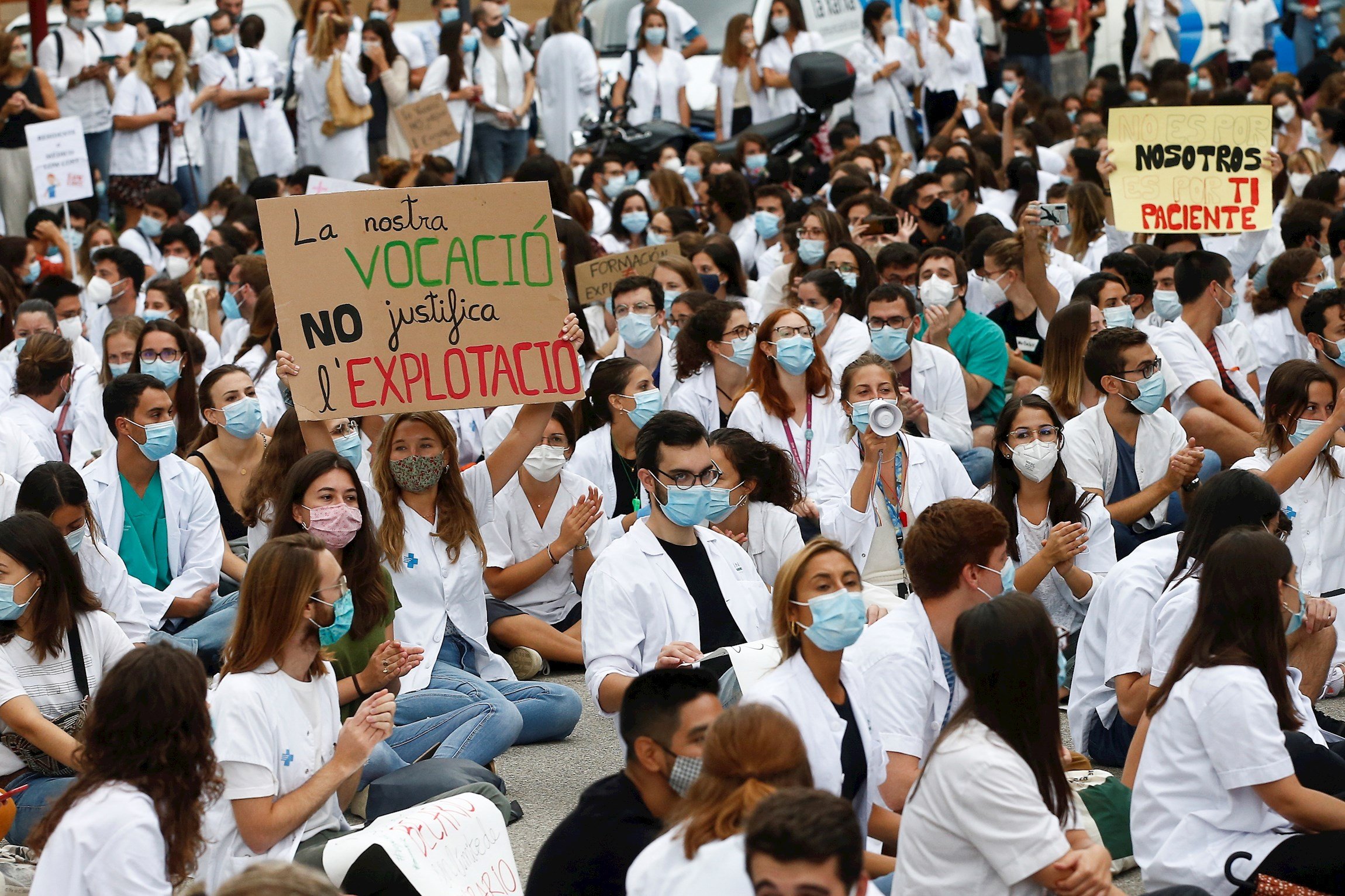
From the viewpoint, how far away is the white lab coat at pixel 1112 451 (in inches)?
294

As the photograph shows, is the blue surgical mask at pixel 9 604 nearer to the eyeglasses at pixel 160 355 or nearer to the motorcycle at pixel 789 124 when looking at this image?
the eyeglasses at pixel 160 355

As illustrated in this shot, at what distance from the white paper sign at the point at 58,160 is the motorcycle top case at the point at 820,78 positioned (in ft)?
22.6

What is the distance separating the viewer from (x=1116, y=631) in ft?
18.6

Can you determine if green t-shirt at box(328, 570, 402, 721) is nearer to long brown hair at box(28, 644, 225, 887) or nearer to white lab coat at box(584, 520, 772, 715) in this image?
white lab coat at box(584, 520, 772, 715)

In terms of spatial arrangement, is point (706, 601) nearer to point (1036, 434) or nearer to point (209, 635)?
point (1036, 434)

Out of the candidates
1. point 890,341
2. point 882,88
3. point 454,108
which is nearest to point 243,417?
point 890,341

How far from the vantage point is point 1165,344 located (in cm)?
877

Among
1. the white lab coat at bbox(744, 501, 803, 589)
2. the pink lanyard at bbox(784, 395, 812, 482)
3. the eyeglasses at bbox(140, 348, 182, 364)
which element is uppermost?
the eyeglasses at bbox(140, 348, 182, 364)

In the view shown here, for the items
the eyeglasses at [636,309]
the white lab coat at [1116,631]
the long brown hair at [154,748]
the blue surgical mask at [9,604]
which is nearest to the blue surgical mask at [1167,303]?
the eyeglasses at [636,309]

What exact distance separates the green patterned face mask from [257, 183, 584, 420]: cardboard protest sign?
0.72 ft

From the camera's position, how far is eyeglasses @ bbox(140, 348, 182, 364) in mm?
8578

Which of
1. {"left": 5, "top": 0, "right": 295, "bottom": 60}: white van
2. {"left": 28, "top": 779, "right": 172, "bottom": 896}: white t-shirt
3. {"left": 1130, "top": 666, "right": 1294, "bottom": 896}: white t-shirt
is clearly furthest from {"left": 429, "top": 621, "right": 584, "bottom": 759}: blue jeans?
{"left": 5, "top": 0, "right": 295, "bottom": 60}: white van

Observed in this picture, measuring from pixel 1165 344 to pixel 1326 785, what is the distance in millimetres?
4331

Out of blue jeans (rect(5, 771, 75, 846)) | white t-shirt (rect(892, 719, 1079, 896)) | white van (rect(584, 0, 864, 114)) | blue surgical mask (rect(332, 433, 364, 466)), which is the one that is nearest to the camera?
white t-shirt (rect(892, 719, 1079, 896))
